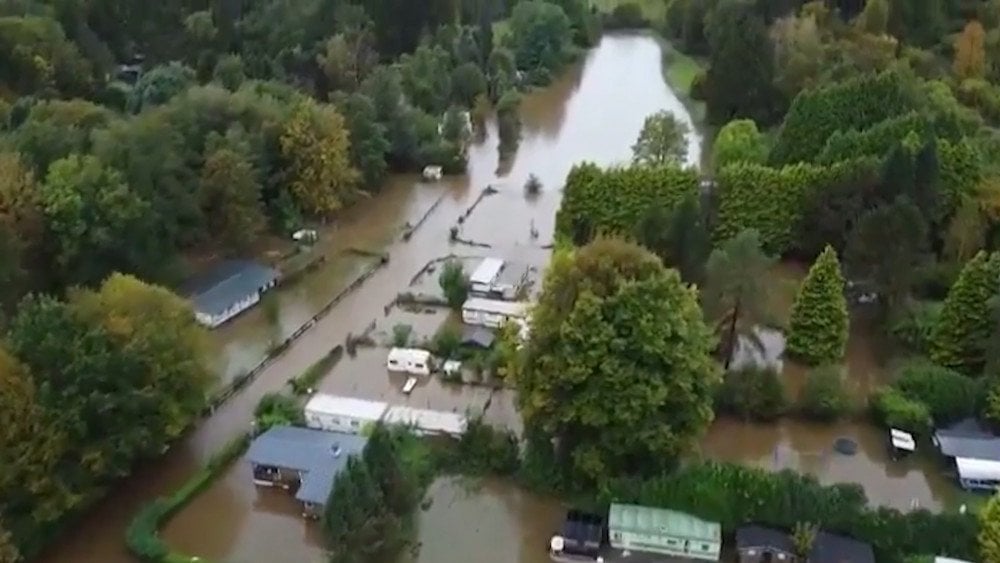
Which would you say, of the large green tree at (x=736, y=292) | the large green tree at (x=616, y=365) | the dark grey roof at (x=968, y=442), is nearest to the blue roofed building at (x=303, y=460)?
the large green tree at (x=616, y=365)

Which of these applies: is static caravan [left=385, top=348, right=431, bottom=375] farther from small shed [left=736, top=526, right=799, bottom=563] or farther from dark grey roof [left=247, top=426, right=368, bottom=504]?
small shed [left=736, top=526, right=799, bottom=563]

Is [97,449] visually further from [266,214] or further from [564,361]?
[266,214]

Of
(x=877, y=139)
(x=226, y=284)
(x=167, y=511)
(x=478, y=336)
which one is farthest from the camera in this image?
(x=877, y=139)

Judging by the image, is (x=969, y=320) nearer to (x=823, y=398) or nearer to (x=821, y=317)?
(x=821, y=317)

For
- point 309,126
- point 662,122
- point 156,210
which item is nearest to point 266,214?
point 309,126

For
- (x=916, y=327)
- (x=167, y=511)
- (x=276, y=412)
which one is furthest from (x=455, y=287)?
(x=916, y=327)

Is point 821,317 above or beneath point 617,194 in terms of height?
beneath

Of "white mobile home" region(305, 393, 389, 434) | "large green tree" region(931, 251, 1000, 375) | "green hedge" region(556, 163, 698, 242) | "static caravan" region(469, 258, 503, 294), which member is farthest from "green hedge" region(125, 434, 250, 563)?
"large green tree" region(931, 251, 1000, 375)
